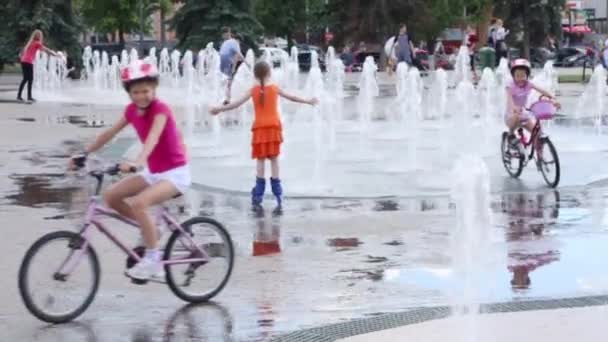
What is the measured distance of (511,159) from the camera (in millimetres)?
15766

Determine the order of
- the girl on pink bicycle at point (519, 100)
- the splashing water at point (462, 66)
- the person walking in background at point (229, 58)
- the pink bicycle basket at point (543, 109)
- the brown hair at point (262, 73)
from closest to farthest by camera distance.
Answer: the brown hair at point (262, 73) < the pink bicycle basket at point (543, 109) < the girl on pink bicycle at point (519, 100) < the person walking in background at point (229, 58) < the splashing water at point (462, 66)

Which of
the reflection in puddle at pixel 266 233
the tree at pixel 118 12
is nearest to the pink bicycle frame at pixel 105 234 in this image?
the reflection in puddle at pixel 266 233

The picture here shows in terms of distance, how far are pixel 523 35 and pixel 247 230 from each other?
42.9 meters

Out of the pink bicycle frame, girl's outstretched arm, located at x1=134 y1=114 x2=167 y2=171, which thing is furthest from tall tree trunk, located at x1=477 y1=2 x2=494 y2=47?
girl's outstretched arm, located at x1=134 y1=114 x2=167 y2=171

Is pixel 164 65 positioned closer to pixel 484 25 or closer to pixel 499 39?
pixel 499 39

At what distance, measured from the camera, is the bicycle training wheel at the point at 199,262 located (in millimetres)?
8734

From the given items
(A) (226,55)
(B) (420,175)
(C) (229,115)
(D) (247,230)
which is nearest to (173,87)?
(A) (226,55)

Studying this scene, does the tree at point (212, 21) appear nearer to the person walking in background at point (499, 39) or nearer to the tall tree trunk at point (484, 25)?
the person walking in background at point (499, 39)

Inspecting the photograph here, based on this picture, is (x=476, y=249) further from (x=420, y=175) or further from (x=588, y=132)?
(x=588, y=132)

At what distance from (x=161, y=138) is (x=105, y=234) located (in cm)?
74

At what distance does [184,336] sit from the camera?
25.6 feet

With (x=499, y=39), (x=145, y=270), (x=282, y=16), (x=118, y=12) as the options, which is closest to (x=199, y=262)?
(x=145, y=270)

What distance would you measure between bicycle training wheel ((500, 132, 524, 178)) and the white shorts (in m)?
7.69

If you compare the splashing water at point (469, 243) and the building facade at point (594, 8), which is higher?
the building facade at point (594, 8)
